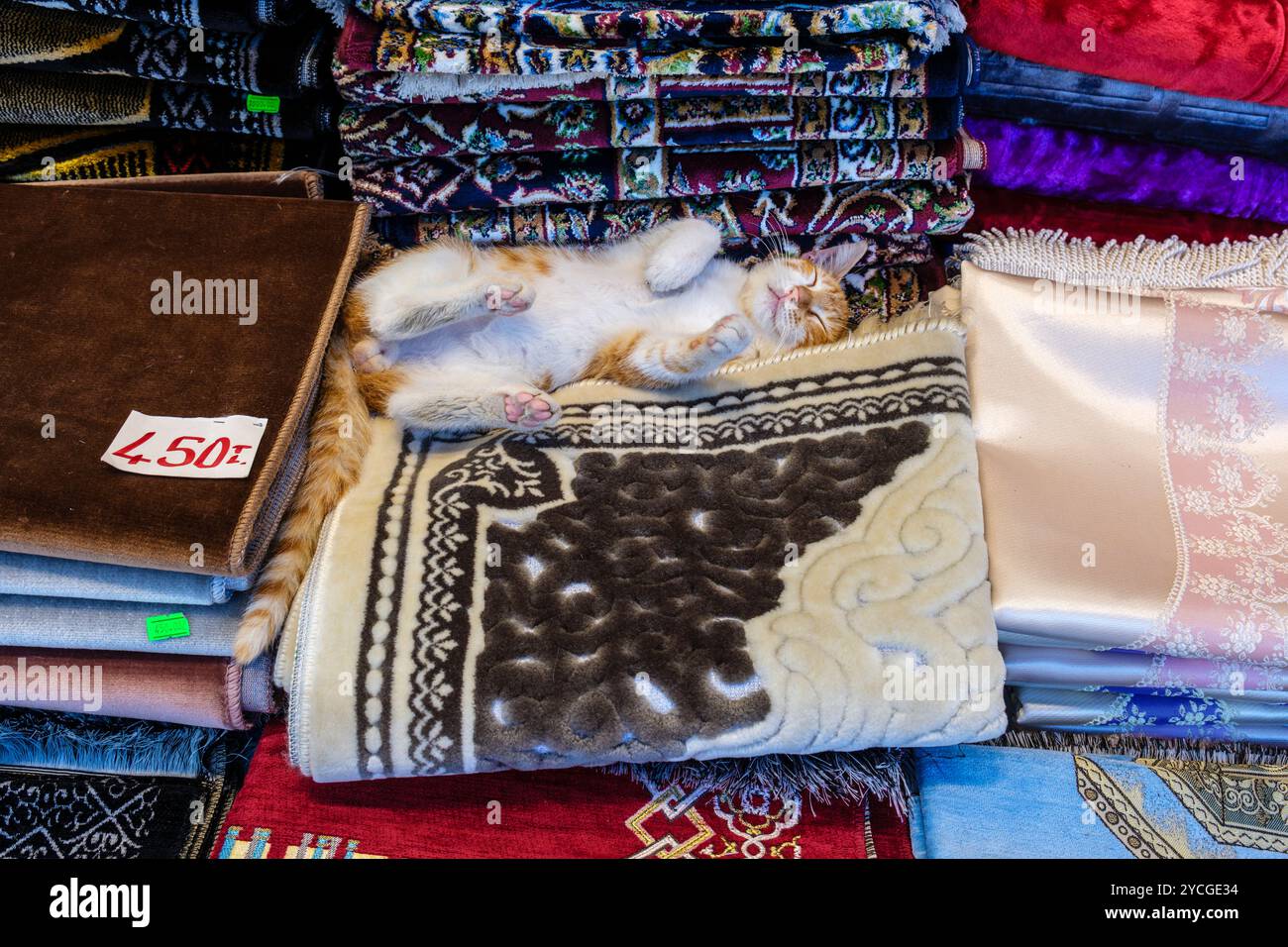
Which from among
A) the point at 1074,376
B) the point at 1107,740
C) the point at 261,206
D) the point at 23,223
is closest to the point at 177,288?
the point at 261,206

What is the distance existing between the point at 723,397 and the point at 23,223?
1175 millimetres

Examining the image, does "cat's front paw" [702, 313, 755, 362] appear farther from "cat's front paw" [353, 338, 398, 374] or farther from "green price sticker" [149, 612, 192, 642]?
"green price sticker" [149, 612, 192, 642]

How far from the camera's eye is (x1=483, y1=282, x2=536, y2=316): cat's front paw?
1.44 metres

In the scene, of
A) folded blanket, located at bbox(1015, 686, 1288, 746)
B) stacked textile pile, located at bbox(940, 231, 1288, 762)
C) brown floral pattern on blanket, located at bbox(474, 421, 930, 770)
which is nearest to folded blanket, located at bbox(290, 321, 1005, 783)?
brown floral pattern on blanket, located at bbox(474, 421, 930, 770)

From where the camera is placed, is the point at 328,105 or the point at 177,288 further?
the point at 328,105

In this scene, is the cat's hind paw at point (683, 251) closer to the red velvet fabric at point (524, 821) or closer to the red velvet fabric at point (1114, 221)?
the red velvet fabric at point (1114, 221)

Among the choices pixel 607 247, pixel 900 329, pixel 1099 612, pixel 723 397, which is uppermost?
pixel 607 247

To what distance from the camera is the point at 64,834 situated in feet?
3.78

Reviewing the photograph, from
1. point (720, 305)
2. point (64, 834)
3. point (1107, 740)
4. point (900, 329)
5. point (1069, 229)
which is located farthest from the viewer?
point (720, 305)

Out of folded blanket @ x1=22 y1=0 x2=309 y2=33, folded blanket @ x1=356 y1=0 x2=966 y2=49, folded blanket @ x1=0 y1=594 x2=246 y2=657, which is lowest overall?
folded blanket @ x1=0 y1=594 x2=246 y2=657

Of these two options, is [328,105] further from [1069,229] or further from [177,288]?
[1069,229]

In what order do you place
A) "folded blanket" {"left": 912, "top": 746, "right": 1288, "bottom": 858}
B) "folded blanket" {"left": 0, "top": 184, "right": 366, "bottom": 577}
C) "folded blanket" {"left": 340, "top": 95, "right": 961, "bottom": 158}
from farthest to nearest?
Answer: "folded blanket" {"left": 340, "top": 95, "right": 961, "bottom": 158}, "folded blanket" {"left": 912, "top": 746, "right": 1288, "bottom": 858}, "folded blanket" {"left": 0, "top": 184, "right": 366, "bottom": 577}

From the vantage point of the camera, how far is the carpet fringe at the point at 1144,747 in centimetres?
131

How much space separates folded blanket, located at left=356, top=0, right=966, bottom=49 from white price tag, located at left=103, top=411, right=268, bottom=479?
2.14 ft
